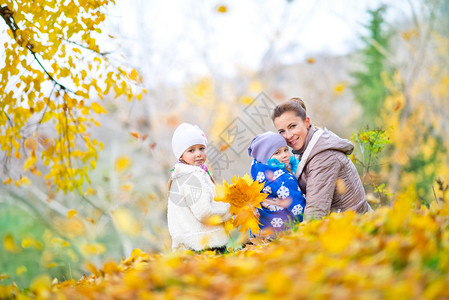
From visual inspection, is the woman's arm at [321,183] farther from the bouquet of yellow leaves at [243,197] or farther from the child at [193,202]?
the child at [193,202]

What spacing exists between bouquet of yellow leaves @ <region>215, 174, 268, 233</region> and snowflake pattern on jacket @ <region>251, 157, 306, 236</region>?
116 millimetres

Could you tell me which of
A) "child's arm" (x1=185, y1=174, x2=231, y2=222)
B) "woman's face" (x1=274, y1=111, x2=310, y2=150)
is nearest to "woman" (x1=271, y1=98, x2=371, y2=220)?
"woman's face" (x1=274, y1=111, x2=310, y2=150)

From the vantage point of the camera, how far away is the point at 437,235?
5.56 ft

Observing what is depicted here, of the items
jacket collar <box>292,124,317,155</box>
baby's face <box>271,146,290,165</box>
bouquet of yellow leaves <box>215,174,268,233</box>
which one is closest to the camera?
bouquet of yellow leaves <box>215,174,268,233</box>

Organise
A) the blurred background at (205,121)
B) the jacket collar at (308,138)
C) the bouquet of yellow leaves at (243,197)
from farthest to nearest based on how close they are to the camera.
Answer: the blurred background at (205,121) → the jacket collar at (308,138) → the bouquet of yellow leaves at (243,197)

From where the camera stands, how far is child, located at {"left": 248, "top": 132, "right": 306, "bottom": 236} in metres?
3.04

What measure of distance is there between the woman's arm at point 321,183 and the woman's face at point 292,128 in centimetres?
22

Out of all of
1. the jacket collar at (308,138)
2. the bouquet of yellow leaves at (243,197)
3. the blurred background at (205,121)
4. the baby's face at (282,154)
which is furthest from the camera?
the blurred background at (205,121)

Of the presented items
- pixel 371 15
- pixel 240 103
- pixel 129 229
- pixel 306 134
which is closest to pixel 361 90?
pixel 371 15

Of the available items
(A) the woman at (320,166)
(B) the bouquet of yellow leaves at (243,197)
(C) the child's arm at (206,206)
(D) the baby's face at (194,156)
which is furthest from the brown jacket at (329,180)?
(D) the baby's face at (194,156)

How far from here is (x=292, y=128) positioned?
3219 mm

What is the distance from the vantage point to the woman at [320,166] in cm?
300

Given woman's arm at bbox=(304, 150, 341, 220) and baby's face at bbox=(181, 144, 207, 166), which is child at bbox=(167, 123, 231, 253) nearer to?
baby's face at bbox=(181, 144, 207, 166)

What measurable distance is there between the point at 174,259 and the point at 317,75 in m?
19.0
